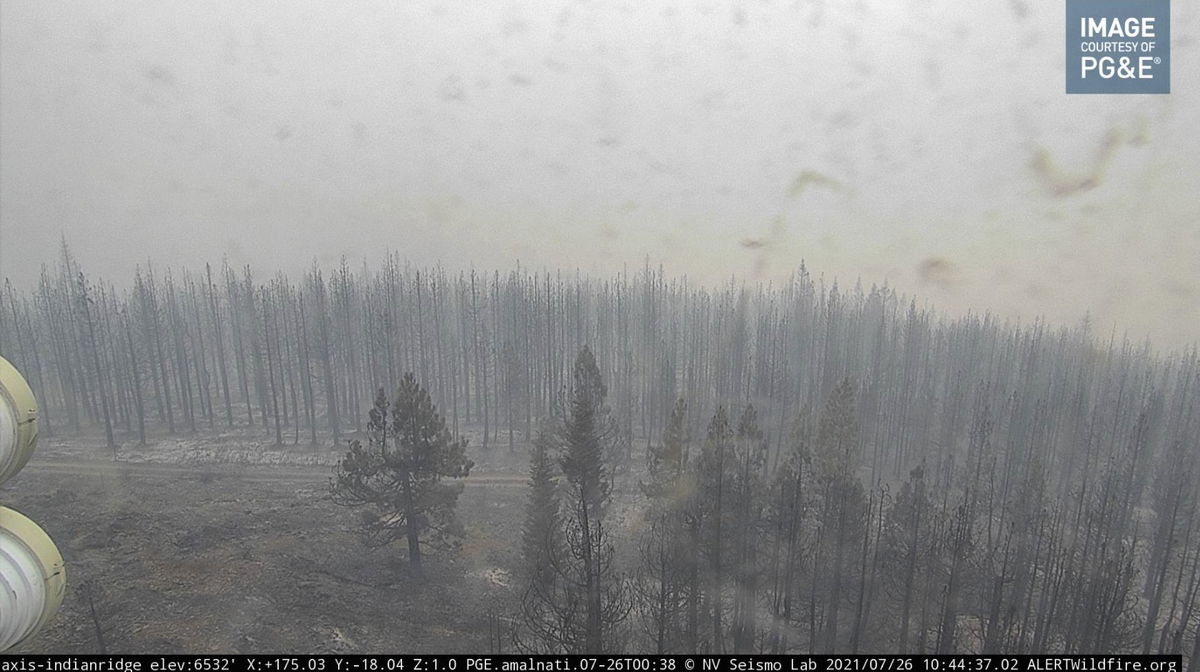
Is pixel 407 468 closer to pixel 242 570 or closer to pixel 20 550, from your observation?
pixel 242 570

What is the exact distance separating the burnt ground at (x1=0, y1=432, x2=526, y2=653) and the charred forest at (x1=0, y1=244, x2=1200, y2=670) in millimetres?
1245

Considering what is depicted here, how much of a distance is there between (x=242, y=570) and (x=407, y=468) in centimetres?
550

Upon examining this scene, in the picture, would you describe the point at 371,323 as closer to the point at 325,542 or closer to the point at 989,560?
the point at 325,542

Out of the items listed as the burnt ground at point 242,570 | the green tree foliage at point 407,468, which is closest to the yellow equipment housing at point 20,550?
the burnt ground at point 242,570

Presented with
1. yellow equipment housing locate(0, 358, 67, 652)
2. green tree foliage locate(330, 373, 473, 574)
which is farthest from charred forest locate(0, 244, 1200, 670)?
yellow equipment housing locate(0, 358, 67, 652)

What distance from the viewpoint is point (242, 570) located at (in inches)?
635

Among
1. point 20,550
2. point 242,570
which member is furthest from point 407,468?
point 20,550

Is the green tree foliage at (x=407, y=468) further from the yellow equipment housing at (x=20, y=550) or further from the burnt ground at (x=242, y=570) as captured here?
the yellow equipment housing at (x=20, y=550)

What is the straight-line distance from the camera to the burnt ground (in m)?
13.5

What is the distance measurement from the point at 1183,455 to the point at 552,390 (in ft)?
99.2

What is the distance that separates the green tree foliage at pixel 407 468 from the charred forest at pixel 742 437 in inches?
33.3

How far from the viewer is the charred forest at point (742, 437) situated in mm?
14367

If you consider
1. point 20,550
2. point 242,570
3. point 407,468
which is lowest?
point 242,570

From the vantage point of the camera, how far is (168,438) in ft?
104
